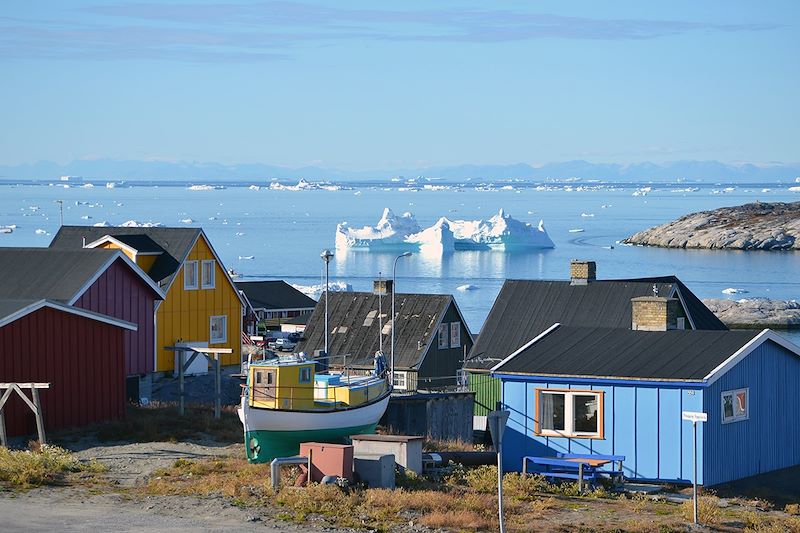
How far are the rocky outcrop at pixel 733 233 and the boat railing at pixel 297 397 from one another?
15783cm

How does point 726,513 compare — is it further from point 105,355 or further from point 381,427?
point 105,355

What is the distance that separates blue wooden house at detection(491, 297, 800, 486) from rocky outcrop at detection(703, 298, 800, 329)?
195ft

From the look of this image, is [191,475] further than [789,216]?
No

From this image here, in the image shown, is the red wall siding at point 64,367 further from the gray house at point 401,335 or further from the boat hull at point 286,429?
the gray house at point 401,335

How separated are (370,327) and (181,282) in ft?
21.9

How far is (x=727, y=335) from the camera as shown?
26656 millimetres

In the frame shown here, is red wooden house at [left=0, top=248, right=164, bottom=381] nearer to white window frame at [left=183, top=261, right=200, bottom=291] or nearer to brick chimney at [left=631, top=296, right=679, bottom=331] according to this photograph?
white window frame at [left=183, top=261, right=200, bottom=291]

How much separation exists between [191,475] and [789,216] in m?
180

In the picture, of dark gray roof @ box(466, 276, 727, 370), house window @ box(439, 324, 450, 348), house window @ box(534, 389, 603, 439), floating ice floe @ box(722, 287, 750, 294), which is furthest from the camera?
floating ice floe @ box(722, 287, 750, 294)

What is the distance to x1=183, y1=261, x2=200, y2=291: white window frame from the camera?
44094mm

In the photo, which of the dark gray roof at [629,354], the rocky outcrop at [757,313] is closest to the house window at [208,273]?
the dark gray roof at [629,354]

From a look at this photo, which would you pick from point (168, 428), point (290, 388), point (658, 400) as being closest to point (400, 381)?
point (168, 428)

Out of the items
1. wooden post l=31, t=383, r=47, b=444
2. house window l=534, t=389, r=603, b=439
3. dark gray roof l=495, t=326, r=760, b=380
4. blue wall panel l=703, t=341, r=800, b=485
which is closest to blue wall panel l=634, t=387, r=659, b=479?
dark gray roof l=495, t=326, r=760, b=380

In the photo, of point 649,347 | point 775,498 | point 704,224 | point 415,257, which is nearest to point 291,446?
point 649,347
